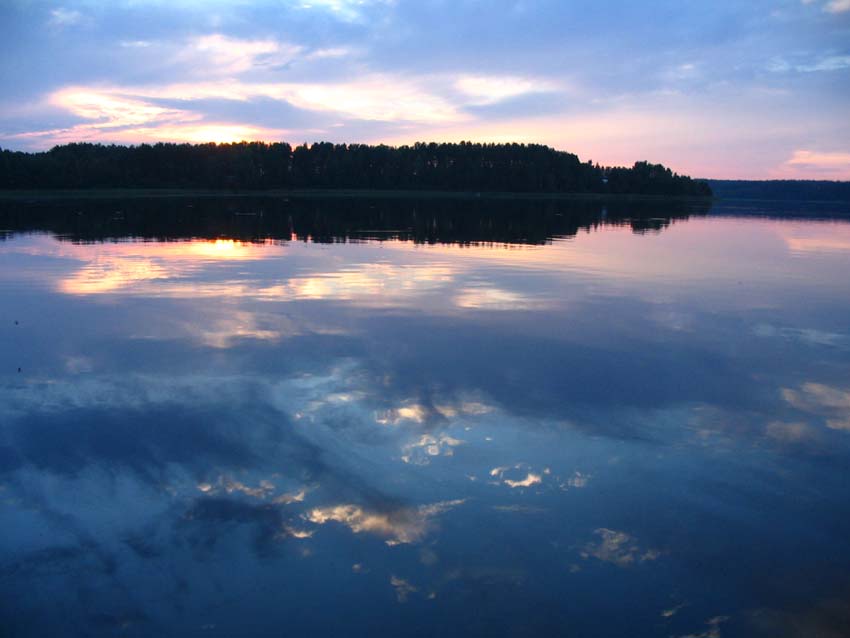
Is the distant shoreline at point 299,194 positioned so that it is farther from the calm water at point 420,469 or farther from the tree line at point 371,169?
the calm water at point 420,469

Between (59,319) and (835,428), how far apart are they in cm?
1713

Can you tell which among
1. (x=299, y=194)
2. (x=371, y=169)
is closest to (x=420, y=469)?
(x=299, y=194)

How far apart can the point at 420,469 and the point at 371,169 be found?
567 ft

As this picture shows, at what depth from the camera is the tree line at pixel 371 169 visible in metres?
150

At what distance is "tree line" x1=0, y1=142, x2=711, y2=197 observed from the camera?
150m

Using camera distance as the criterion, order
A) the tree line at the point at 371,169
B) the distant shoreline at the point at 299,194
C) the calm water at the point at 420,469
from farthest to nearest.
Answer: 1. the tree line at the point at 371,169
2. the distant shoreline at the point at 299,194
3. the calm water at the point at 420,469

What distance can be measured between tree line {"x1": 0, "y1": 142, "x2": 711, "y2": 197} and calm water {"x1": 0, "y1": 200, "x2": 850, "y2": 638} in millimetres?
138175

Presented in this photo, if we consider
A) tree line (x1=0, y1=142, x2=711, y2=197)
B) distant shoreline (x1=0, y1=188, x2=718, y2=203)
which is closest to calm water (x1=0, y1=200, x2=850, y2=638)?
distant shoreline (x1=0, y1=188, x2=718, y2=203)

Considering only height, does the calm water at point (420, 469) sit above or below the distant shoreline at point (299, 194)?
below

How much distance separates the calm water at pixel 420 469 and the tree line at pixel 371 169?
13818 cm

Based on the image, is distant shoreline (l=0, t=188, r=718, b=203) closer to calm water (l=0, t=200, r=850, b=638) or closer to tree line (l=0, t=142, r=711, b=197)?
tree line (l=0, t=142, r=711, b=197)

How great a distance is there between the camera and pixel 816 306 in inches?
789

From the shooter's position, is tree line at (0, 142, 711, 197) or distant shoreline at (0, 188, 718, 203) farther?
tree line at (0, 142, 711, 197)

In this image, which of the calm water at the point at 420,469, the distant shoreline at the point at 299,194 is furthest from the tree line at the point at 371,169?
the calm water at the point at 420,469
